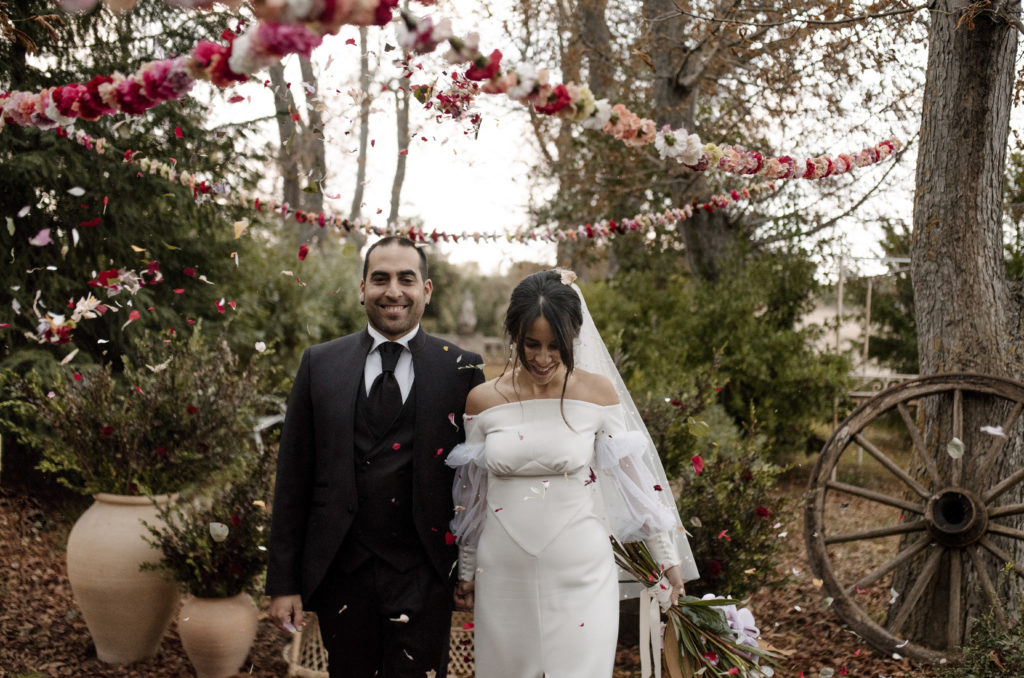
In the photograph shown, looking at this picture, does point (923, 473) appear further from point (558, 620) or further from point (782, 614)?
point (558, 620)

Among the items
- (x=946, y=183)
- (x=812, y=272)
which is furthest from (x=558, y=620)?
(x=812, y=272)

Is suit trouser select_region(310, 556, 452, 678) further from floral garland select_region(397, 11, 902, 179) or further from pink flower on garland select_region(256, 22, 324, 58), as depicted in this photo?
pink flower on garland select_region(256, 22, 324, 58)

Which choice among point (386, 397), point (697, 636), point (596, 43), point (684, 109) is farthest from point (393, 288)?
point (596, 43)

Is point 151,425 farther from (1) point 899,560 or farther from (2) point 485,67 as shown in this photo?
(1) point 899,560

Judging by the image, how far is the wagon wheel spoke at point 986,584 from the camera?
13.9ft

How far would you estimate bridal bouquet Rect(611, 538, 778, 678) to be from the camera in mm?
3348

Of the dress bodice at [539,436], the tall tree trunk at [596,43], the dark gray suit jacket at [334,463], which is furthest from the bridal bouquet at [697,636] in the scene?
the tall tree trunk at [596,43]

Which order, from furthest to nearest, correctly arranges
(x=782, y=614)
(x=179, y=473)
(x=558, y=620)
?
(x=782, y=614) < (x=179, y=473) < (x=558, y=620)

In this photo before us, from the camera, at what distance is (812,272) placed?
10781 mm

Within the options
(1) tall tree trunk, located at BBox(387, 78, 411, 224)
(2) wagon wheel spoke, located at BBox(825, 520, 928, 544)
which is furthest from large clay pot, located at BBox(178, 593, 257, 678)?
(1) tall tree trunk, located at BBox(387, 78, 411, 224)

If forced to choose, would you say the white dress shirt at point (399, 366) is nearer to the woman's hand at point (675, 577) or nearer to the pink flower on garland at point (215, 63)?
the woman's hand at point (675, 577)

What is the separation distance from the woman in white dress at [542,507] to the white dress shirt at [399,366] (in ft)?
0.82

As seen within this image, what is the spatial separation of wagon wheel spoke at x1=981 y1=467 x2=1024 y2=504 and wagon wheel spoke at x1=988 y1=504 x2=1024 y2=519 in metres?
0.06

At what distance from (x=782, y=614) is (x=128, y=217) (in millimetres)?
6458
